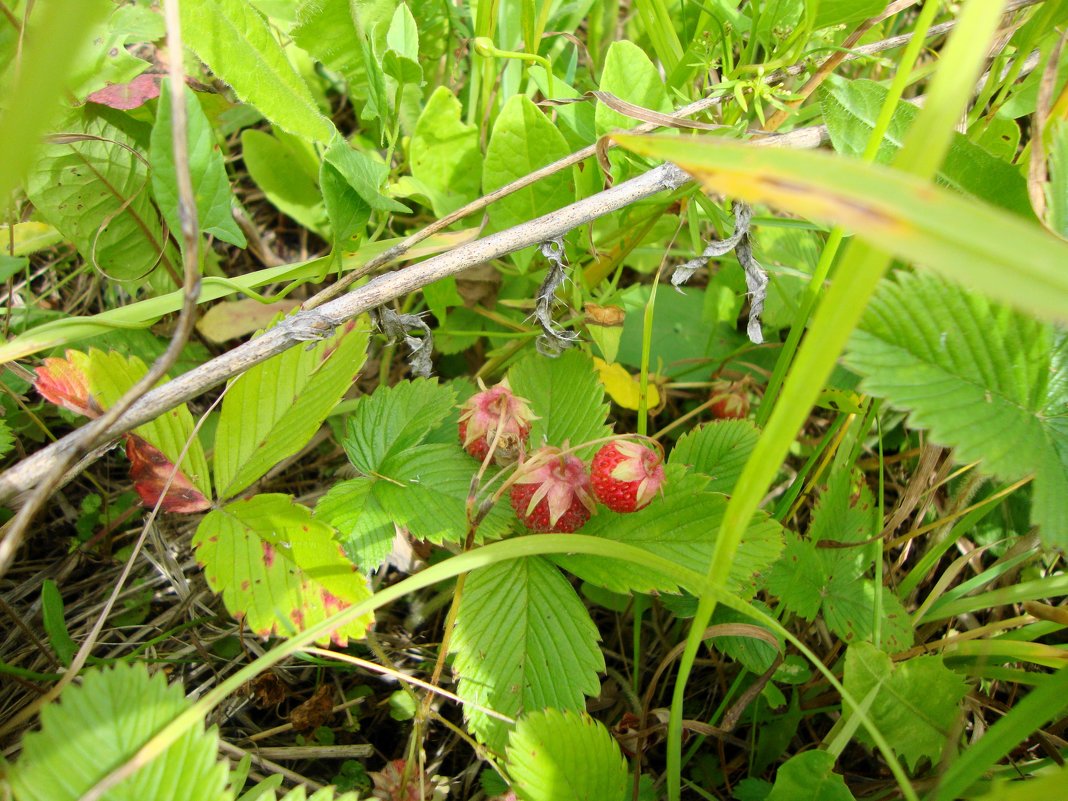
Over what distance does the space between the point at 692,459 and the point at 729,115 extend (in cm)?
73

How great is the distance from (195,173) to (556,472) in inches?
31.8

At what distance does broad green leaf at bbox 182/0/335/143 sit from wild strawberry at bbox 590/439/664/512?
83 cm

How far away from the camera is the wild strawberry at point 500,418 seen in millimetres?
1248

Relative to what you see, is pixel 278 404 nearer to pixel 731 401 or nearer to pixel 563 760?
pixel 563 760

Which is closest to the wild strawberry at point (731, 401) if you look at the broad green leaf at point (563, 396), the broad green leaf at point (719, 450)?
the broad green leaf at point (719, 450)

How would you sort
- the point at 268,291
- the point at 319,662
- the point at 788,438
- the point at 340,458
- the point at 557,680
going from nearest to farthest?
the point at 788,438, the point at 557,680, the point at 319,662, the point at 340,458, the point at 268,291

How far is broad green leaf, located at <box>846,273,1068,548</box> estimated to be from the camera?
1.03 m

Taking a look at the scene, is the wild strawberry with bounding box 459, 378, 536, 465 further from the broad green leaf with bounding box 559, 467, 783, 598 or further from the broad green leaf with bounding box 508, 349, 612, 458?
the broad green leaf with bounding box 559, 467, 783, 598

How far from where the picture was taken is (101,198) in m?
1.61

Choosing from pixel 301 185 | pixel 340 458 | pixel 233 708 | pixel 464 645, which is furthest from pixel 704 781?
pixel 301 185

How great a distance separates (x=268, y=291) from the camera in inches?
75.4

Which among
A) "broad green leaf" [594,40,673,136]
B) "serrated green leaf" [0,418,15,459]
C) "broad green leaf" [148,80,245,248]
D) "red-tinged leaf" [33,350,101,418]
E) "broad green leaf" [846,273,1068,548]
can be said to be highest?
"broad green leaf" [594,40,673,136]

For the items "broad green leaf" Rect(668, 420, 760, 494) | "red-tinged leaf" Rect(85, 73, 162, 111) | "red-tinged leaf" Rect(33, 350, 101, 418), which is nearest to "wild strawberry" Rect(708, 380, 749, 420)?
"broad green leaf" Rect(668, 420, 760, 494)

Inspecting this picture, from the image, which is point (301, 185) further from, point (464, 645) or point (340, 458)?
point (464, 645)
